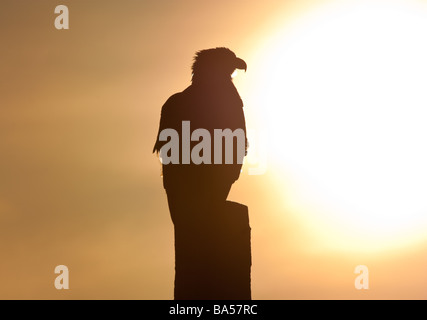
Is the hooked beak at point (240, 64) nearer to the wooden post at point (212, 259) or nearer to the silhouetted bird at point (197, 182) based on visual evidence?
the silhouetted bird at point (197, 182)

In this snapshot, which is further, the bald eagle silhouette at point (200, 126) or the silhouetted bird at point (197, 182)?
the bald eagle silhouette at point (200, 126)

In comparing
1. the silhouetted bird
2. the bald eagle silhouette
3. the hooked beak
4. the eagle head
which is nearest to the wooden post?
the silhouetted bird

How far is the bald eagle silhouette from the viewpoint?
460 inches

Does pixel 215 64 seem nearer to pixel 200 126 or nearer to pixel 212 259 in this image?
pixel 200 126

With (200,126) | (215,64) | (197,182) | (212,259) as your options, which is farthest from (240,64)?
(212,259)

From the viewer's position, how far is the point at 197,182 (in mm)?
11719

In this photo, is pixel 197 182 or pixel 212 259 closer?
pixel 212 259

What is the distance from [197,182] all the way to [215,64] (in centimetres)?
212

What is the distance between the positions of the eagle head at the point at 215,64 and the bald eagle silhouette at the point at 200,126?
17 cm

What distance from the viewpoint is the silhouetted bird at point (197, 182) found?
1138 cm

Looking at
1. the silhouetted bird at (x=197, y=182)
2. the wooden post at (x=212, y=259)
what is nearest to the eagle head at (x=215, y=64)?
the silhouetted bird at (x=197, y=182)
